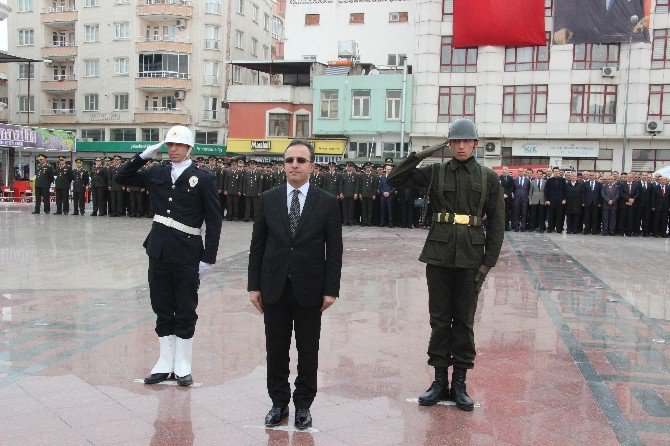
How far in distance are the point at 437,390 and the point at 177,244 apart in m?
2.31

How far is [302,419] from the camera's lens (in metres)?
4.70

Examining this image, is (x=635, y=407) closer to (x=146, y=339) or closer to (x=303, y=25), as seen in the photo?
(x=146, y=339)

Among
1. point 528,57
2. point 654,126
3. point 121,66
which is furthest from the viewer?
point 121,66

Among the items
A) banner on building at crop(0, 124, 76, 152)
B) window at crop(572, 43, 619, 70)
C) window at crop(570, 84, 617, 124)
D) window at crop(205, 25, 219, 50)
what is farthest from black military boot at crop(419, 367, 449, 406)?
window at crop(205, 25, 219, 50)

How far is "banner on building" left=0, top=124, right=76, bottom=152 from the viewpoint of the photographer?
1196 inches

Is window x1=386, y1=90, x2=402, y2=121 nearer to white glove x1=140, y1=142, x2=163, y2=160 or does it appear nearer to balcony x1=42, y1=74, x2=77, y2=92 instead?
balcony x1=42, y1=74, x2=77, y2=92

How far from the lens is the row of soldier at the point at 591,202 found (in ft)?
67.8

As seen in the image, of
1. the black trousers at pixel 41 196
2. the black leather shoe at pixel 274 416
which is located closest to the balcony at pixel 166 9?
the black trousers at pixel 41 196

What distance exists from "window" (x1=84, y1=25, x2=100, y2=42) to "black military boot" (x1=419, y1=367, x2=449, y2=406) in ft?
176

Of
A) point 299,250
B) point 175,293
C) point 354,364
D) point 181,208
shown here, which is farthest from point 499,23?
point 299,250

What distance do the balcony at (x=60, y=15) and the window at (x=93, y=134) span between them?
27.5ft

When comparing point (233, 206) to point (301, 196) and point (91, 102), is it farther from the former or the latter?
point (91, 102)

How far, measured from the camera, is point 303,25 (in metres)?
48.4

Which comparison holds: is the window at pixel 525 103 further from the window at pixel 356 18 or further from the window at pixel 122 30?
the window at pixel 122 30
